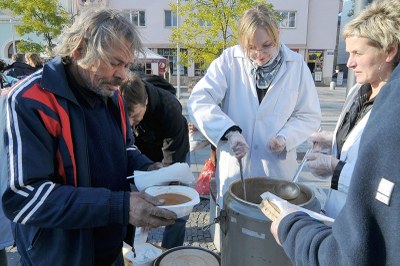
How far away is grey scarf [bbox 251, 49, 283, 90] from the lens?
2.21 m

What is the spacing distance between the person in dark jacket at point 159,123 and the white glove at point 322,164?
1.17 m

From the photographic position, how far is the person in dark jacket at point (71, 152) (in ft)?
4.09

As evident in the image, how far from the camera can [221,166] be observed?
2355mm

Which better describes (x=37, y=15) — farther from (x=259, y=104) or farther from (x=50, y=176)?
(x=50, y=176)

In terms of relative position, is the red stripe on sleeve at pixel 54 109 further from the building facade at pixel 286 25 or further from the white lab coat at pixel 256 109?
the building facade at pixel 286 25

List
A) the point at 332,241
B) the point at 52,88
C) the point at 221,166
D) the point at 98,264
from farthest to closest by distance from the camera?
the point at 221,166 < the point at 98,264 < the point at 52,88 < the point at 332,241

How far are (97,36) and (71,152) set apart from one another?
1.51 feet

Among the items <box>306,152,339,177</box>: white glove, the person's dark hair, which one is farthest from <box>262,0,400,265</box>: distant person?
the person's dark hair

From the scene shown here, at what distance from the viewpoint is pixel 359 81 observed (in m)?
1.72

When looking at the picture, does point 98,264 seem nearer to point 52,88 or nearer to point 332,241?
point 52,88

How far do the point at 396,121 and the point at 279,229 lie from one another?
52 centimetres

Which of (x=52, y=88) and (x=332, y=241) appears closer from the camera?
(x=332, y=241)

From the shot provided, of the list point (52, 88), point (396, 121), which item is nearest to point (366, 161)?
point (396, 121)

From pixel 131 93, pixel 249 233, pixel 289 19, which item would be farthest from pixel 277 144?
pixel 289 19
